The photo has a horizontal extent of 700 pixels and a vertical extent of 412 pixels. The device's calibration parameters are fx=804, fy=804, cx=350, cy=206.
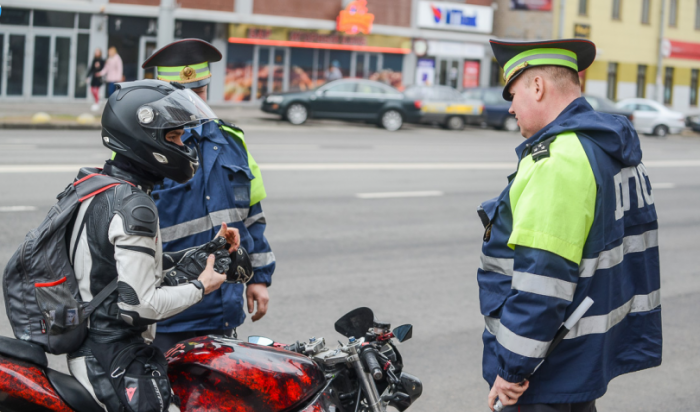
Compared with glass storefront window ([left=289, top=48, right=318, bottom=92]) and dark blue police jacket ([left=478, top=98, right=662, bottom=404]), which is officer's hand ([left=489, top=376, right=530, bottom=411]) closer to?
dark blue police jacket ([left=478, top=98, right=662, bottom=404])

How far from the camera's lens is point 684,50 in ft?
144

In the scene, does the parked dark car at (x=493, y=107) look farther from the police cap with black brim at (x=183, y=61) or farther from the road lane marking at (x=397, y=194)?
the police cap with black brim at (x=183, y=61)

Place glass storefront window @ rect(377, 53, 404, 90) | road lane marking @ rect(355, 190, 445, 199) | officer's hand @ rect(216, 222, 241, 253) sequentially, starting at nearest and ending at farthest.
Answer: officer's hand @ rect(216, 222, 241, 253), road lane marking @ rect(355, 190, 445, 199), glass storefront window @ rect(377, 53, 404, 90)

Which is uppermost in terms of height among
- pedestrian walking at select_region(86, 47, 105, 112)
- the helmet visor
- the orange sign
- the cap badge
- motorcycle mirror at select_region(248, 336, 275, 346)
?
the orange sign

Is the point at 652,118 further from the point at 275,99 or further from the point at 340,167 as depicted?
the point at 340,167

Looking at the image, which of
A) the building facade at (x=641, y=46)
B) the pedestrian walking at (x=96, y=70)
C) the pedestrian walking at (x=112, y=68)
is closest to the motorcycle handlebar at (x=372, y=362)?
the pedestrian walking at (x=112, y=68)

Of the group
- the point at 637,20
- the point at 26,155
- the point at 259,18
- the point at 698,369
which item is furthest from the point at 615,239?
the point at 637,20

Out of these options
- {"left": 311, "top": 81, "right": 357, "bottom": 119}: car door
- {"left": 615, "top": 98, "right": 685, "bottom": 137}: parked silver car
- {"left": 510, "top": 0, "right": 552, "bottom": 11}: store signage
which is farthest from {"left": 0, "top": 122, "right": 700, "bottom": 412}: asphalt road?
{"left": 510, "top": 0, "right": 552, "bottom": 11}: store signage

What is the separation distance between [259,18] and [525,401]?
2862cm

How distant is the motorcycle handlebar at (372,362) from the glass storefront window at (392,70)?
31385 millimetres

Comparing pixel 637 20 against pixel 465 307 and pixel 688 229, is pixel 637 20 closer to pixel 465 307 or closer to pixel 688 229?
pixel 688 229

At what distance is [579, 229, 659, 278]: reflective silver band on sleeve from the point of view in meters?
2.53

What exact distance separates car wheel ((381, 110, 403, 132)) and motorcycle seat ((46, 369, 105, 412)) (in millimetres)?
23169

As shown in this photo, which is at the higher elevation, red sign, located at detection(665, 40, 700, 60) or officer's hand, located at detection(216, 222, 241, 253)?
red sign, located at detection(665, 40, 700, 60)
